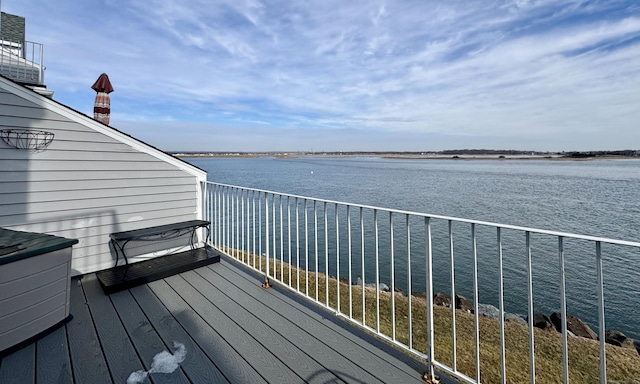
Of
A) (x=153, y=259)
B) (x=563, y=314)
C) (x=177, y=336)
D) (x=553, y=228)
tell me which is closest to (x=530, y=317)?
(x=563, y=314)

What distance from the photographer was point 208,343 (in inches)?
76.4

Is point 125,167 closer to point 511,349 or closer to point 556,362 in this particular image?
point 511,349

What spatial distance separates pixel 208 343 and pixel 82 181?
2247 mm

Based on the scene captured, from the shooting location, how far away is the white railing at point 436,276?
1.63 meters

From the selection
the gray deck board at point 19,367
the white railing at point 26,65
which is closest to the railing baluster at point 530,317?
the gray deck board at point 19,367

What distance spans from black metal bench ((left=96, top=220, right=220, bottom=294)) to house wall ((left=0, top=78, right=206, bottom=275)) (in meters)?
0.15

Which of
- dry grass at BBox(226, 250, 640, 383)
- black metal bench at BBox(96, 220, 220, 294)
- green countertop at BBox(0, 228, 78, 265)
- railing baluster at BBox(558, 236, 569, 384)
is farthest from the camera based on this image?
dry grass at BBox(226, 250, 640, 383)

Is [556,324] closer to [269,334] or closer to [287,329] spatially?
[287,329]

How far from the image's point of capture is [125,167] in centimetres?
325

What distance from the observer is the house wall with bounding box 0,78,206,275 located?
2578 millimetres

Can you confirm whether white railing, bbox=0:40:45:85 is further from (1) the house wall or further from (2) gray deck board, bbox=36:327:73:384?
(2) gray deck board, bbox=36:327:73:384

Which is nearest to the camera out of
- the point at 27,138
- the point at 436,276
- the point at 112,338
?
the point at 112,338

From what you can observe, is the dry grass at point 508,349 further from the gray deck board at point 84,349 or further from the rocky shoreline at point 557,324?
the gray deck board at point 84,349

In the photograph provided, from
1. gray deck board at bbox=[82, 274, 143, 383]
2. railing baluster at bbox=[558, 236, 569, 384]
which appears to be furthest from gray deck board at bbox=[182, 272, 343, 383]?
railing baluster at bbox=[558, 236, 569, 384]
